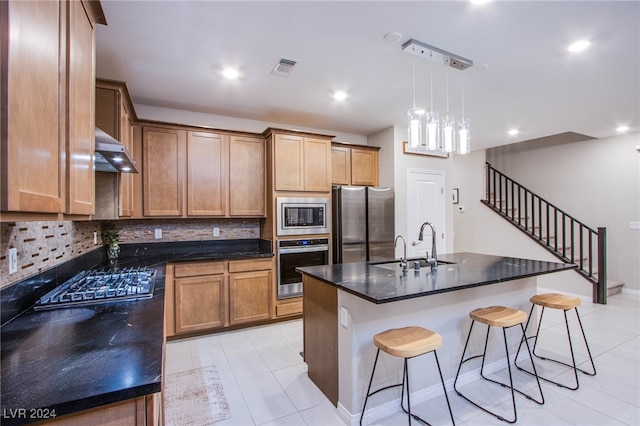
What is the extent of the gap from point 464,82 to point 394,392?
112 inches

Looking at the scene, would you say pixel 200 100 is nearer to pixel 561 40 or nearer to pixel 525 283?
pixel 561 40

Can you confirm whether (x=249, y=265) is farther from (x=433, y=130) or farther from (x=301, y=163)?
(x=433, y=130)

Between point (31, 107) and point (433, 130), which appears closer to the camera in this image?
point (31, 107)

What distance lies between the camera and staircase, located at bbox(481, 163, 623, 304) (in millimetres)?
4785

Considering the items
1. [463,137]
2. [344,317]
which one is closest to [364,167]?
[463,137]

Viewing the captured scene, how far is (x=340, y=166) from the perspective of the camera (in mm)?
4527

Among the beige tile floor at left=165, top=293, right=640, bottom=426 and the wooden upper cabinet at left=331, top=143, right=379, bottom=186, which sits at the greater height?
the wooden upper cabinet at left=331, top=143, right=379, bottom=186

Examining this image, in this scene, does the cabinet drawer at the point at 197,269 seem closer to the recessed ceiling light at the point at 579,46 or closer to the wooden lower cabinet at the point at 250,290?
the wooden lower cabinet at the point at 250,290

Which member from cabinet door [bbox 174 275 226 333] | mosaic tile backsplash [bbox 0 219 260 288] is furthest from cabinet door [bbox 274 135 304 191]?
cabinet door [bbox 174 275 226 333]

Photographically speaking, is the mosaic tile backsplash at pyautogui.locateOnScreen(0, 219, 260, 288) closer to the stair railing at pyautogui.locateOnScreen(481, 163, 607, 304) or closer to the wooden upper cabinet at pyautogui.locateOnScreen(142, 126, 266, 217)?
the wooden upper cabinet at pyautogui.locateOnScreen(142, 126, 266, 217)

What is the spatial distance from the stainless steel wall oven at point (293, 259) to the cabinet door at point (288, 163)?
0.69 m

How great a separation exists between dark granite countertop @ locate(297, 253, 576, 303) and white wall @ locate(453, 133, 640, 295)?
137 inches

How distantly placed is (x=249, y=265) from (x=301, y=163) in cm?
140

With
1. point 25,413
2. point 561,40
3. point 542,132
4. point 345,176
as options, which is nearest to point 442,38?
point 561,40
